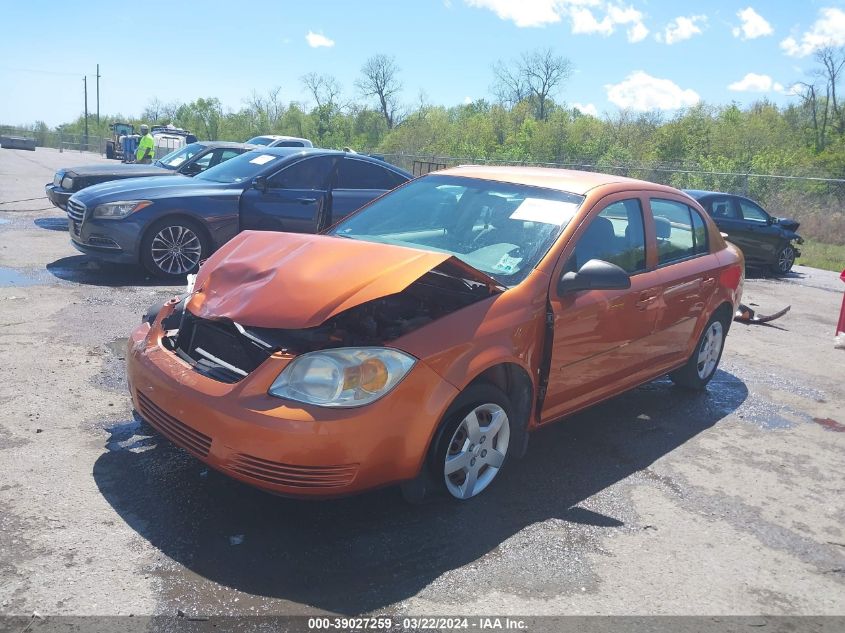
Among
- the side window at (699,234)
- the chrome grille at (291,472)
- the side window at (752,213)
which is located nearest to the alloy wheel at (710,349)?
the side window at (699,234)

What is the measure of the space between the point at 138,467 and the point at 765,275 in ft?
44.9

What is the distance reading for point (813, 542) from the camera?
12.2 ft

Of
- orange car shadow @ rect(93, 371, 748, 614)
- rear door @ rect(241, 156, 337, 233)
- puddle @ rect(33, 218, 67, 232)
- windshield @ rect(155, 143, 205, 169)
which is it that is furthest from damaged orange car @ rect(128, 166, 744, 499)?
puddle @ rect(33, 218, 67, 232)

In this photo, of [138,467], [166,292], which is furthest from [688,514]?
[166,292]

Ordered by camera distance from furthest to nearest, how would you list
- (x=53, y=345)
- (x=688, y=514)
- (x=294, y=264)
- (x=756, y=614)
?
(x=53, y=345), (x=688, y=514), (x=294, y=264), (x=756, y=614)

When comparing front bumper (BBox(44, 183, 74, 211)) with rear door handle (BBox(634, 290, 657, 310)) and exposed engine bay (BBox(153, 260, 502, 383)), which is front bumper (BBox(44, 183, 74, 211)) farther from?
rear door handle (BBox(634, 290, 657, 310))

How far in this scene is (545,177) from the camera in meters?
4.72

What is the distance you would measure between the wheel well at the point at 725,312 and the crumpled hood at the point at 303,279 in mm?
2943

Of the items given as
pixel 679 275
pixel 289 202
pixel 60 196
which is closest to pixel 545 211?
pixel 679 275

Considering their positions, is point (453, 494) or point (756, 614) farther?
point (453, 494)

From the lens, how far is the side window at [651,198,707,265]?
200 inches

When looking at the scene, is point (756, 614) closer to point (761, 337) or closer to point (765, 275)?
point (761, 337)

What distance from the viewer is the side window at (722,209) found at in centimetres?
1357

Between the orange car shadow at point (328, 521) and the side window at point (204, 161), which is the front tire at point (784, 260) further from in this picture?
the orange car shadow at point (328, 521)
